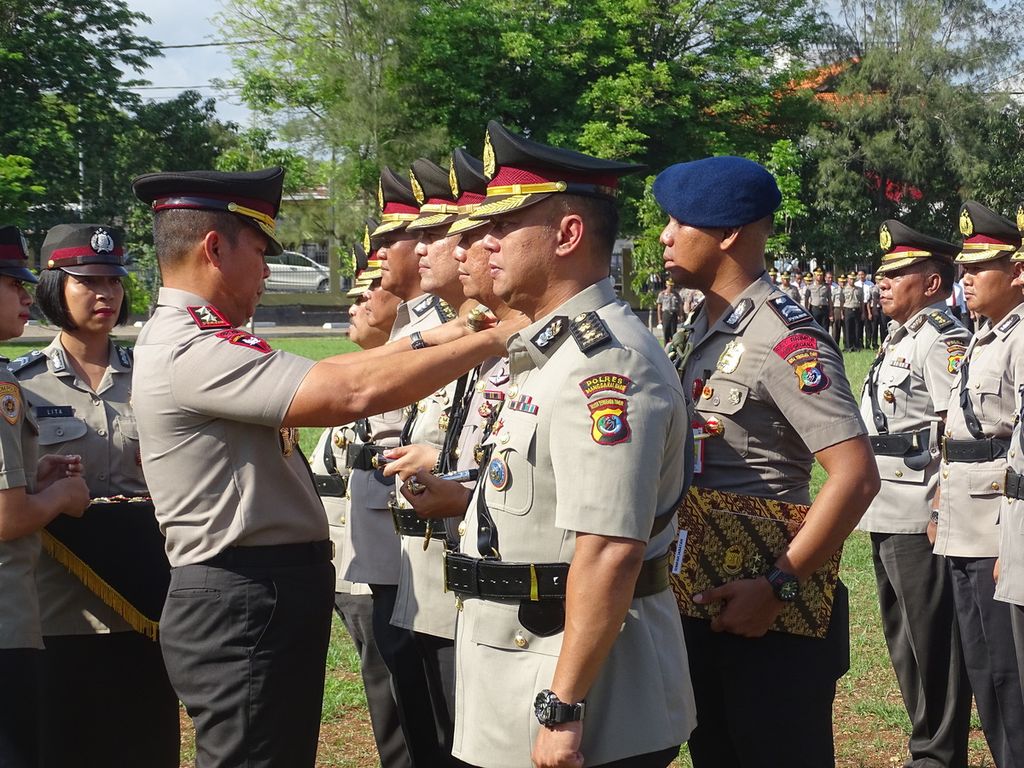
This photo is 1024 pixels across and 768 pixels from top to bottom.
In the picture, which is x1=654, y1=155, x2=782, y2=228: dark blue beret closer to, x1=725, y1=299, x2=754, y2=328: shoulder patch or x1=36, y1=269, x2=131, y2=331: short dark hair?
x1=725, y1=299, x2=754, y2=328: shoulder patch

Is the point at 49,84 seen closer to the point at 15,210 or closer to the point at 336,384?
the point at 15,210

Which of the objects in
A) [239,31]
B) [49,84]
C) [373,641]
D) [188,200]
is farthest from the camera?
[239,31]

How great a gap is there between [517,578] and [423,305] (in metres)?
2.23

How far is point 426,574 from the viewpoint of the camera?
426cm

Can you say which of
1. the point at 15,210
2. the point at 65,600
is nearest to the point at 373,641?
the point at 65,600

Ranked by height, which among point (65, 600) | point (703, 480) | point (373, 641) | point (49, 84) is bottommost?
point (373, 641)

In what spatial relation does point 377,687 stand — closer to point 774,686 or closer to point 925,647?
point 774,686

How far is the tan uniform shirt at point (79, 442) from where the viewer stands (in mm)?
4559

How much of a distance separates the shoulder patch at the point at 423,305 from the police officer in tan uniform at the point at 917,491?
2.44m

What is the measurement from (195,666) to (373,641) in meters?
1.76

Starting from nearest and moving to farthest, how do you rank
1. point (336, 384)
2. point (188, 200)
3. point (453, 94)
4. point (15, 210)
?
1. point (336, 384)
2. point (188, 200)
3. point (15, 210)
4. point (453, 94)

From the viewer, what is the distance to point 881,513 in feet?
19.2

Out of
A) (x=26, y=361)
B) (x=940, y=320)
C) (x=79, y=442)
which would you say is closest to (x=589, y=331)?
(x=79, y=442)

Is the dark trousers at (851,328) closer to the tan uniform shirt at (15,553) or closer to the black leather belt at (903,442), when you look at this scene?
the black leather belt at (903,442)
